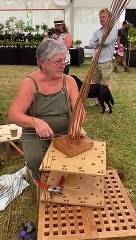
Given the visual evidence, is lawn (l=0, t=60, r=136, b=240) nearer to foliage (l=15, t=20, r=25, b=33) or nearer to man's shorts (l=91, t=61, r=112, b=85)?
man's shorts (l=91, t=61, r=112, b=85)

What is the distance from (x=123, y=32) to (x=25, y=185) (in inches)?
258

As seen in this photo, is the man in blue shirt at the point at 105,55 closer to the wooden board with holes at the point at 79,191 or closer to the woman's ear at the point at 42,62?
the woman's ear at the point at 42,62

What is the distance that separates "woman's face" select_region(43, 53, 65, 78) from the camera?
202 centimetres

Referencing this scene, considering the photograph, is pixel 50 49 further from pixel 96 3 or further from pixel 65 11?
pixel 65 11

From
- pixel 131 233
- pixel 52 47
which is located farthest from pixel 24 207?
pixel 52 47

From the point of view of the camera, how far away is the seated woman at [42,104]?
2.08 m

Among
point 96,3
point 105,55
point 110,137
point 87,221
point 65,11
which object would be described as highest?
point 96,3

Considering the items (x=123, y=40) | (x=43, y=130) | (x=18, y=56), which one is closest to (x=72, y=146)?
(x=43, y=130)

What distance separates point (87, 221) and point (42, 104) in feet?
2.77

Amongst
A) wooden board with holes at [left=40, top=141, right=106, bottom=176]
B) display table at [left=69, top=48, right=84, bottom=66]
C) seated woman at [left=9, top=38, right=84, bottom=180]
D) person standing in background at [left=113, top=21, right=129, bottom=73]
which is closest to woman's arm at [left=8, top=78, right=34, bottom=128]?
seated woman at [left=9, top=38, right=84, bottom=180]

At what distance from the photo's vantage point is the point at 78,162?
1.74 m

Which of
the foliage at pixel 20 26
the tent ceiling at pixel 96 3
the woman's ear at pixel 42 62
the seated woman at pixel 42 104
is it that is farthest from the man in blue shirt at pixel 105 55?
the foliage at pixel 20 26

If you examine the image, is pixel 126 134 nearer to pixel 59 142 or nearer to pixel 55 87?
pixel 55 87

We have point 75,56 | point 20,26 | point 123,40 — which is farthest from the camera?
point 20,26
